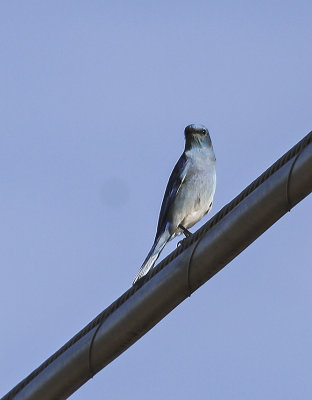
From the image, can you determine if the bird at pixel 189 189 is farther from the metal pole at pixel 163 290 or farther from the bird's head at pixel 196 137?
the metal pole at pixel 163 290

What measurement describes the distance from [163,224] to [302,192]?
5256 mm

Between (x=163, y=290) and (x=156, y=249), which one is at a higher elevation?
(x=156, y=249)

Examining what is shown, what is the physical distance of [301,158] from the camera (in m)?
5.10

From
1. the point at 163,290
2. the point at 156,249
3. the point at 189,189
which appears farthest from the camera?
the point at 189,189

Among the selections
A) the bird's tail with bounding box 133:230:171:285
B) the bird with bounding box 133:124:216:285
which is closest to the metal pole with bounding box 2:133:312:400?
the bird's tail with bounding box 133:230:171:285

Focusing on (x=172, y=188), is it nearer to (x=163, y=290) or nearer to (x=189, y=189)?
(x=189, y=189)

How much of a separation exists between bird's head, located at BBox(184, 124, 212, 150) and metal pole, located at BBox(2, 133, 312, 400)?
5415mm

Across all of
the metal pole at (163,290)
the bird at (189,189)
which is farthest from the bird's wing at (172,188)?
the metal pole at (163,290)

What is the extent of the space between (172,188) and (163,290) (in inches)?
201

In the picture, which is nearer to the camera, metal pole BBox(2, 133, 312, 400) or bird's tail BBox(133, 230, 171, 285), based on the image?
metal pole BBox(2, 133, 312, 400)

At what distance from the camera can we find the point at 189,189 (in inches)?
Answer: 420

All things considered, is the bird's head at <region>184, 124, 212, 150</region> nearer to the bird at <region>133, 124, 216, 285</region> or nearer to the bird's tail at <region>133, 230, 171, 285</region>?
the bird at <region>133, 124, 216, 285</region>

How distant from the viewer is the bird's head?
11.3m

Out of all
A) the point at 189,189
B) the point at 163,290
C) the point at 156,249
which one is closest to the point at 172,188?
the point at 189,189
